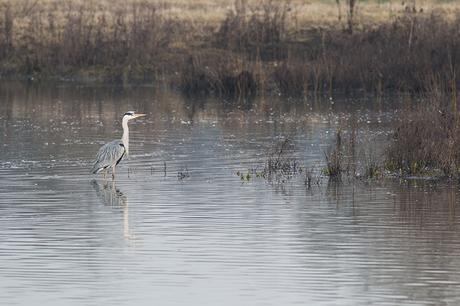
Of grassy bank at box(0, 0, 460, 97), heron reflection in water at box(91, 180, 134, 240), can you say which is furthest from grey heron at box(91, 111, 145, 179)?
grassy bank at box(0, 0, 460, 97)

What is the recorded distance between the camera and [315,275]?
11430 millimetres

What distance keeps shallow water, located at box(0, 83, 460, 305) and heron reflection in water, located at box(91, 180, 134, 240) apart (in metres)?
0.03

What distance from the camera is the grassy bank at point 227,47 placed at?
34156 millimetres

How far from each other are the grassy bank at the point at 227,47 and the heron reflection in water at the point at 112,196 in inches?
567

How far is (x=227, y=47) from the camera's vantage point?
4178 centimetres

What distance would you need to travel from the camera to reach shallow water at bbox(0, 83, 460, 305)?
1089cm

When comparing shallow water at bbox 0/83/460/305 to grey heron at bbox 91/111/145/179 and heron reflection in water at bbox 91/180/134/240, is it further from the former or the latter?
grey heron at bbox 91/111/145/179

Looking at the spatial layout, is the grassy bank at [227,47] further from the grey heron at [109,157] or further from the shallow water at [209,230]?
the grey heron at [109,157]

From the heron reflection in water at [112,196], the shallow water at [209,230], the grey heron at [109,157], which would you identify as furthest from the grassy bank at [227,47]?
the heron reflection in water at [112,196]

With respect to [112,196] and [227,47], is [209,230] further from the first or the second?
[227,47]

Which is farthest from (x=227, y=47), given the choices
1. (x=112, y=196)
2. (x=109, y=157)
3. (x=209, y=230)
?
(x=209, y=230)

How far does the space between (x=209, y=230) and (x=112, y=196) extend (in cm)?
318

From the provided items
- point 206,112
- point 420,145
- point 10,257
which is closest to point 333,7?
point 206,112

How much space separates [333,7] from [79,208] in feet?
130
